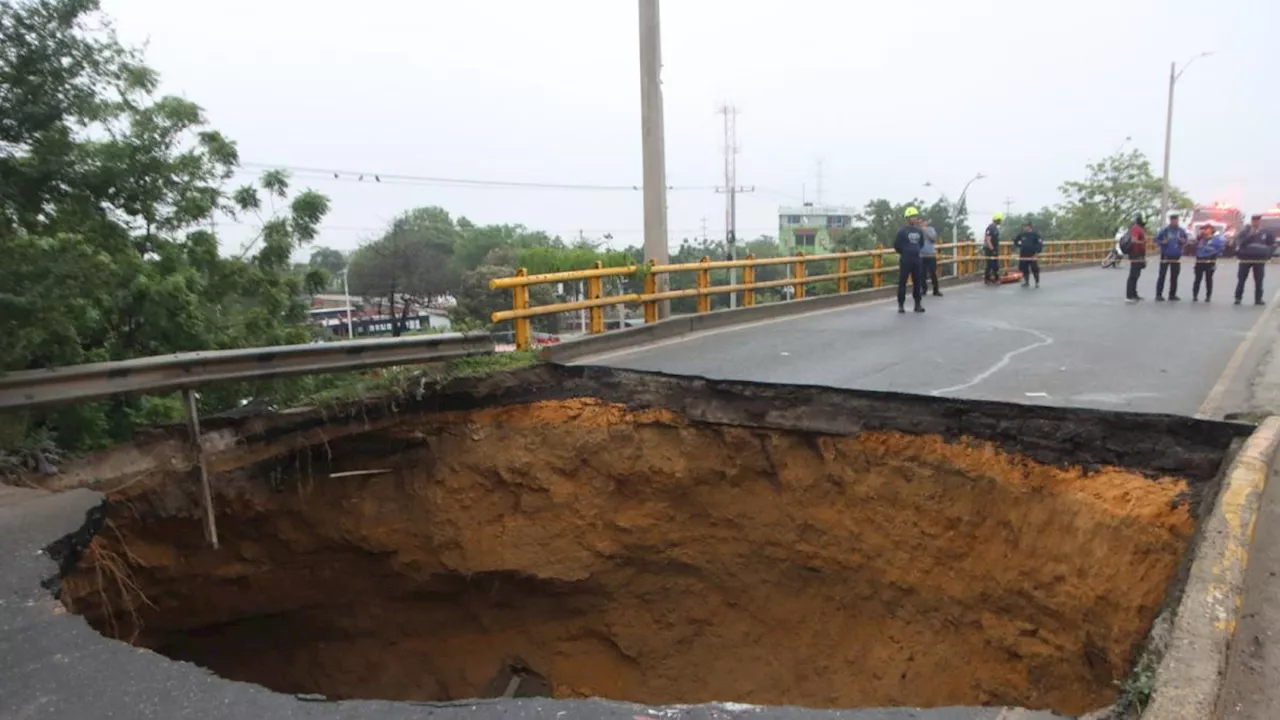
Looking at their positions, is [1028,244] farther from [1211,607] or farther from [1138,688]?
[1138,688]

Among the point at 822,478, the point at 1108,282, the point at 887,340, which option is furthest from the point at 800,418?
the point at 1108,282

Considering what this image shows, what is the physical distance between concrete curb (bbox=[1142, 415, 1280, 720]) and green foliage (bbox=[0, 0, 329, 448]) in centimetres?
577

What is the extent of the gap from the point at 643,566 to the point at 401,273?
23.8 feet

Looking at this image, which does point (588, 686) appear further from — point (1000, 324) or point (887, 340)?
point (1000, 324)

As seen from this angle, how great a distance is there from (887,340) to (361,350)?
748cm

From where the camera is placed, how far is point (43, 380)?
15.6ft

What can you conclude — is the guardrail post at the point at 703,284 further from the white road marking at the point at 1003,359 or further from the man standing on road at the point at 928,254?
the white road marking at the point at 1003,359

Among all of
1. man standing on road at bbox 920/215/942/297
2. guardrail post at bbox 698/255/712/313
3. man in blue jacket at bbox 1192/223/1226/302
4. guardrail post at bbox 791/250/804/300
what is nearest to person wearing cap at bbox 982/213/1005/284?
man standing on road at bbox 920/215/942/297

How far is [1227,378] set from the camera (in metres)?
8.13

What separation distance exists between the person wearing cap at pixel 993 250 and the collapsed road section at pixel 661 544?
1754 centimetres

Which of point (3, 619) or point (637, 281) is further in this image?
point (637, 281)

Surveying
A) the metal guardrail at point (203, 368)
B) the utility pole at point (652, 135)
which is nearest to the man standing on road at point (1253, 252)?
the utility pole at point (652, 135)

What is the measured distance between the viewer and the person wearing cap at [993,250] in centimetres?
2255

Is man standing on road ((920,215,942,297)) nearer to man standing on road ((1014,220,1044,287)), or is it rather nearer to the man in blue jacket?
man standing on road ((1014,220,1044,287))
